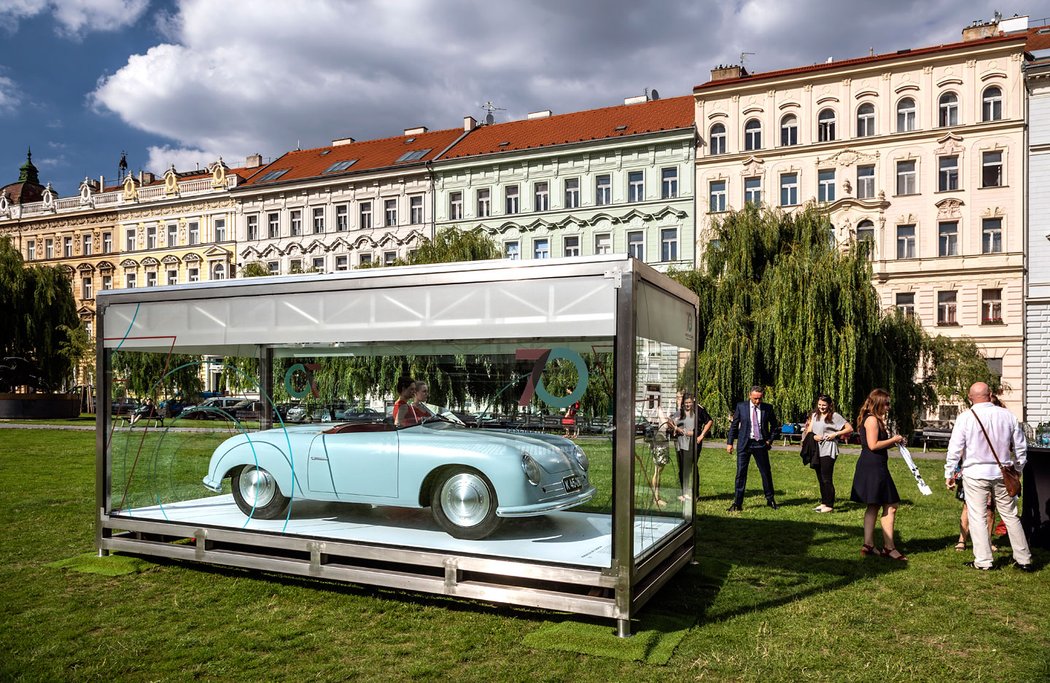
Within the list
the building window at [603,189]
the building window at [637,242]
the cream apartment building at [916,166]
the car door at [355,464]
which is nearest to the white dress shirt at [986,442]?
the car door at [355,464]

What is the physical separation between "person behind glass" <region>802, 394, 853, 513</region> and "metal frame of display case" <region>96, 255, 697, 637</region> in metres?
4.89

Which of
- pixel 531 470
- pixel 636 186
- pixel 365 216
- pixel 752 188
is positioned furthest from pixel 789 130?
pixel 531 470

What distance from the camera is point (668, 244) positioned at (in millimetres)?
41812

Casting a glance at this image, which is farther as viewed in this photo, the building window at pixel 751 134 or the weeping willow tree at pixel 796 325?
the building window at pixel 751 134

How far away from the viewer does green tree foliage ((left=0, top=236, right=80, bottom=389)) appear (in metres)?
39.6

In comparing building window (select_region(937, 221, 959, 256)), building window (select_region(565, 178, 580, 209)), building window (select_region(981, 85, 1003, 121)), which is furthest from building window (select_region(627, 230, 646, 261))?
building window (select_region(981, 85, 1003, 121))

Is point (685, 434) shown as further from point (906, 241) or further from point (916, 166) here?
point (916, 166)

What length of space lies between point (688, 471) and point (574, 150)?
37.1m

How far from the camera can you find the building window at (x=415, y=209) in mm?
47031

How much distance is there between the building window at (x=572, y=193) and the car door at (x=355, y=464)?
3743 cm

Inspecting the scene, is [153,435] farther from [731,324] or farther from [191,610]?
[731,324]

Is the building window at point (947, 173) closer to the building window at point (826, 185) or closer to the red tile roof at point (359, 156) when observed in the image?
the building window at point (826, 185)

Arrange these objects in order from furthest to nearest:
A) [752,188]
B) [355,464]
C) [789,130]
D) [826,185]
→ [752,188], [789,130], [826,185], [355,464]

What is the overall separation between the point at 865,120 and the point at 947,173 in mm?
4426
